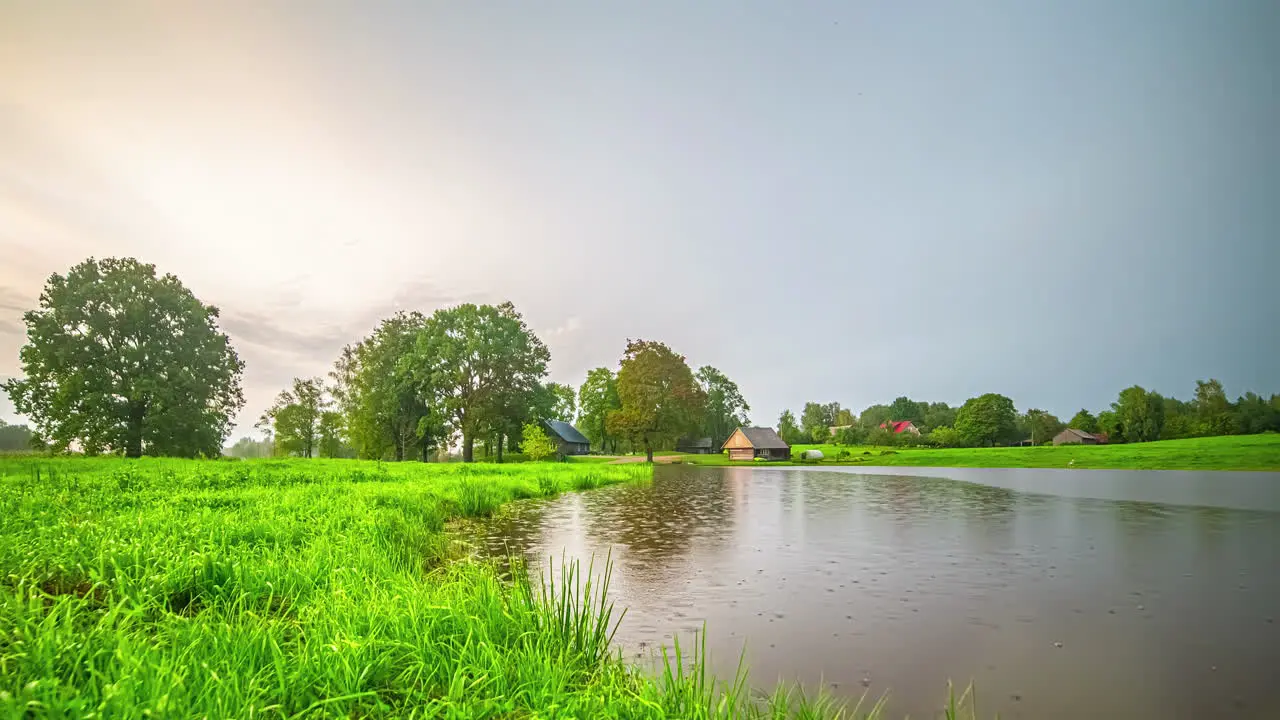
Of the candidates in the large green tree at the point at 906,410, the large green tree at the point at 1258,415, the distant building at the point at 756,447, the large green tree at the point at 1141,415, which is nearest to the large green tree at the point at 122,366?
the distant building at the point at 756,447

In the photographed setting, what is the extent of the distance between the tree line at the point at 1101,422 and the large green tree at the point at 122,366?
3859 inches

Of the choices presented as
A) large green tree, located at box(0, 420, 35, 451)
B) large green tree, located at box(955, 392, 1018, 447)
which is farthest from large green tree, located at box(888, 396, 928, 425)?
large green tree, located at box(0, 420, 35, 451)

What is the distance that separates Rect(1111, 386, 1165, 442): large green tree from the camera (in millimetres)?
77625

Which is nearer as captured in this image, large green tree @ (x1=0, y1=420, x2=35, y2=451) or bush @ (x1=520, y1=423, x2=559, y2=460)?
large green tree @ (x1=0, y1=420, x2=35, y2=451)

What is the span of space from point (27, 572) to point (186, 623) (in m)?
2.26

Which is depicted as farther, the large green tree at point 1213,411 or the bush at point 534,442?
the large green tree at point 1213,411

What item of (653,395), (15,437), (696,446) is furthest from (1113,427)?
(15,437)

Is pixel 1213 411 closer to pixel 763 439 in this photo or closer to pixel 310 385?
pixel 763 439

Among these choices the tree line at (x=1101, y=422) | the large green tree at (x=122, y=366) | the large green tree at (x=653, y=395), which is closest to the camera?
the large green tree at (x=122, y=366)

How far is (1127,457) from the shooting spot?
5516 centimetres

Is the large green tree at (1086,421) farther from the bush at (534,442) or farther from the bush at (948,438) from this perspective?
the bush at (534,442)

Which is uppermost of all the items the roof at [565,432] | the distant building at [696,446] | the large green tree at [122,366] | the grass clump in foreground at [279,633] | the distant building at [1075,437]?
the large green tree at [122,366]

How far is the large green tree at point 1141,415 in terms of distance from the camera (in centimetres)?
7762

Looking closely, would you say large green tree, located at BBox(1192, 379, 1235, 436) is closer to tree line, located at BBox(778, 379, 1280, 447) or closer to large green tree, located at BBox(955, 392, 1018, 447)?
tree line, located at BBox(778, 379, 1280, 447)
